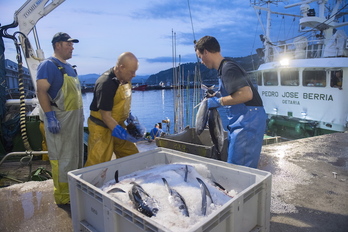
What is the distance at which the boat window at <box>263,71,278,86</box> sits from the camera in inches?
559

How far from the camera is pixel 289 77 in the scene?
1320 cm

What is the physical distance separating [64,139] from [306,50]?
1304 cm

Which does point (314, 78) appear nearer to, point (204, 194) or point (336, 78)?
point (336, 78)

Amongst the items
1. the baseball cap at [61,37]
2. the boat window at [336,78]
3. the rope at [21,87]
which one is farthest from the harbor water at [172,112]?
the boat window at [336,78]

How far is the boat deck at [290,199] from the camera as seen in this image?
8.15 feet

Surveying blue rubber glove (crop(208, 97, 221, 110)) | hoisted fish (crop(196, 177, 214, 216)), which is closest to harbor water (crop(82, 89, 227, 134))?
blue rubber glove (crop(208, 97, 221, 110))

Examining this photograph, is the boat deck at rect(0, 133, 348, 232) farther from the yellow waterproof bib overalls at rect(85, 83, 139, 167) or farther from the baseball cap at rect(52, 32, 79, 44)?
the baseball cap at rect(52, 32, 79, 44)

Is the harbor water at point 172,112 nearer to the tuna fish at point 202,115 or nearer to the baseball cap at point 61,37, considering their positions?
the tuna fish at point 202,115

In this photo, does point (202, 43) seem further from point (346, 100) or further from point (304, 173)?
point (346, 100)

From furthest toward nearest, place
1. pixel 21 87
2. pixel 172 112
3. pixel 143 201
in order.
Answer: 1. pixel 172 112
2. pixel 21 87
3. pixel 143 201

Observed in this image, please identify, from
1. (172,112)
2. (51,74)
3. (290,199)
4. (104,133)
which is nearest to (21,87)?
(51,74)

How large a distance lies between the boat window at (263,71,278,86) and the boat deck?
401 inches

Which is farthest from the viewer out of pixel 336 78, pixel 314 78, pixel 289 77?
pixel 289 77

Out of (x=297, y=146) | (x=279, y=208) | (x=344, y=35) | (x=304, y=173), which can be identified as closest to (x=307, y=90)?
(x=344, y=35)
